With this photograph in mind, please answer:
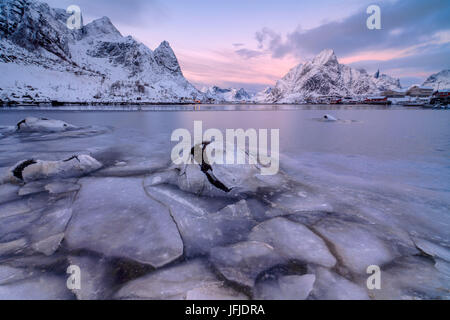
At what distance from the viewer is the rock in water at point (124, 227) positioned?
1947 mm

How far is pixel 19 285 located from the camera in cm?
153

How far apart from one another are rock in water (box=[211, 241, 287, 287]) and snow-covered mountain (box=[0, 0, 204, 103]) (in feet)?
233

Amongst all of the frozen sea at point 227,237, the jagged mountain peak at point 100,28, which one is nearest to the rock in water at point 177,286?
the frozen sea at point 227,237

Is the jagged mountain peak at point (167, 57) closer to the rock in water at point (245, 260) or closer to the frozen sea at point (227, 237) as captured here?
the frozen sea at point (227, 237)

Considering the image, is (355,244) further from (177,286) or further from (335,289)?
(177,286)

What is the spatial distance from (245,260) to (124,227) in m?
1.46

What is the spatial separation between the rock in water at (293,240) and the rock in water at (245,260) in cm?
11

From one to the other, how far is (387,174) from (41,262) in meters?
5.62

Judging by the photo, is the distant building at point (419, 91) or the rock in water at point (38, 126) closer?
the rock in water at point (38, 126)

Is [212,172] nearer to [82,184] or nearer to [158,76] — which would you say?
[82,184]

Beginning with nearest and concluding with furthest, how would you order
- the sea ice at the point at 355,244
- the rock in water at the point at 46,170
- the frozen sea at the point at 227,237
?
the frozen sea at the point at 227,237 → the sea ice at the point at 355,244 → the rock in water at the point at 46,170

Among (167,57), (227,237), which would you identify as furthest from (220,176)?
(167,57)

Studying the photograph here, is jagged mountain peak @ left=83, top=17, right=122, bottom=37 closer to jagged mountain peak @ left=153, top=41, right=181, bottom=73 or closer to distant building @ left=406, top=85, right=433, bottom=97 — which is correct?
jagged mountain peak @ left=153, top=41, right=181, bottom=73
